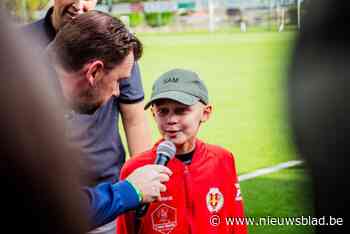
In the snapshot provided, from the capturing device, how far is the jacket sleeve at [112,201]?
917mm

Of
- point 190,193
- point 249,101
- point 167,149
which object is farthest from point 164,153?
point 249,101

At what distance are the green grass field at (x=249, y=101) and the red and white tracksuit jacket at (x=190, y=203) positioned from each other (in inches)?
5.1

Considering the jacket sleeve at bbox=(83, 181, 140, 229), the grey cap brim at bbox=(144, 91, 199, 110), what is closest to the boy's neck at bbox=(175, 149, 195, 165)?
the grey cap brim at bbox=(144, 91, 199, 110)

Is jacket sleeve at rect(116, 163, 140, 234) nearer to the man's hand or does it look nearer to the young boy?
the young boy

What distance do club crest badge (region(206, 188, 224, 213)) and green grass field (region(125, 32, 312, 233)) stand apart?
135 millimetres

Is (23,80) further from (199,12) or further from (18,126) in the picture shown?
(199,12)

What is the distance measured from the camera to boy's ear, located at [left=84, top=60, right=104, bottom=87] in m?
1.19

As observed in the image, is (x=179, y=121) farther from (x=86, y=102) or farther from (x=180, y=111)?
(x=86, y=102)

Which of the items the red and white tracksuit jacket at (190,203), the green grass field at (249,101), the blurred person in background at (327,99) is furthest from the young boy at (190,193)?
the blurred person in background at (327,99)

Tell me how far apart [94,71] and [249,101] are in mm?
4916

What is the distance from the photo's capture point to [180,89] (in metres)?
1.46

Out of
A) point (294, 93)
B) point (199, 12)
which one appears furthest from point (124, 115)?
point (199, 12)

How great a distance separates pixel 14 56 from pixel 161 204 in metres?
1.10

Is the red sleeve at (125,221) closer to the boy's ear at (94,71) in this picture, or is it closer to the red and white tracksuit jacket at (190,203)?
the red and white tracksuit jacket at (190,203)
